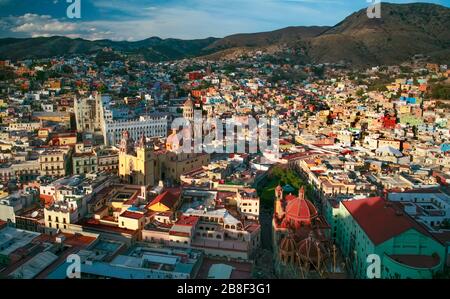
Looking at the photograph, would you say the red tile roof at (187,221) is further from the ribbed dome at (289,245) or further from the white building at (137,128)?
the white building at (137,128)

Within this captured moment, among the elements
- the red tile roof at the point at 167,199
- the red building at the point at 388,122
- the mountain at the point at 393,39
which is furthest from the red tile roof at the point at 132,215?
the mountain at the point at 393,39

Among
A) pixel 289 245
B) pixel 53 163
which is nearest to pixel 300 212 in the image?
pixel 289 245

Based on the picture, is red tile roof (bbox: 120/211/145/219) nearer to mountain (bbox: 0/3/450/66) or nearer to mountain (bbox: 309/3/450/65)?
mountain (bbox: 0/3/450/66)

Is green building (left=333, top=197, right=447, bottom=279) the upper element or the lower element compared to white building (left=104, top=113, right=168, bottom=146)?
lower

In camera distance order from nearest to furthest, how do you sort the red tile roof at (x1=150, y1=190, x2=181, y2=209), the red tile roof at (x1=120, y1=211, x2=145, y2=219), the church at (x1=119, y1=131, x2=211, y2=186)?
the red tile roof at (x1=120, y1=211, x2=145, y2=219), the red tile roof at (x1=150, y1=190, x2=181, y2=209), the church at (x1=119, y1=131, x2=211, y2=186)

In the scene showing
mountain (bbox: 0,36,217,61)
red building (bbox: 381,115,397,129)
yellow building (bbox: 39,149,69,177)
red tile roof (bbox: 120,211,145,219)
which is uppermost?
mountain (bbox: 0,36,217,61)

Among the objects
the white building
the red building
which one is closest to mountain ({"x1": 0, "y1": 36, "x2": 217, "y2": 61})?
the white building

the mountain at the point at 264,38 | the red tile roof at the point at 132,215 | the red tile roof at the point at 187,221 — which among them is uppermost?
the mountain at the point at 264,38
